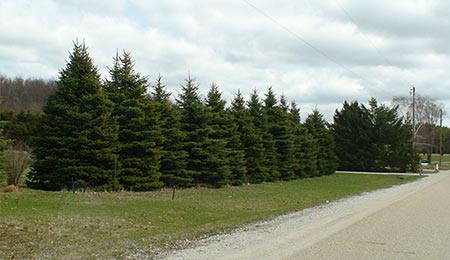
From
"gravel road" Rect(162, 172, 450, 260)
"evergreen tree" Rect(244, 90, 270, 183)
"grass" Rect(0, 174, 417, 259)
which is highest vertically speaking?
"evergreen tree" Rect(244, 90, 270, 183)

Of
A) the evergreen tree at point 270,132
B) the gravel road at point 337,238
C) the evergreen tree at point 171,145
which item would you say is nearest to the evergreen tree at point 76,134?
the evergreen tree at point 171,145

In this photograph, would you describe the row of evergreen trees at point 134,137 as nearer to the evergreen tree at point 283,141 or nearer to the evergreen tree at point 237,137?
the evergreen tree at point 237,137

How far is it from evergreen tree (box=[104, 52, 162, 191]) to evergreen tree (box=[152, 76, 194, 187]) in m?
1.49

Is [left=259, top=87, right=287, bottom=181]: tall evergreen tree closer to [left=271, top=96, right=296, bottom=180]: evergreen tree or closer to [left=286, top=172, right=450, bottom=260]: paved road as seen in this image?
[left=271, top=96, right=296, bottom=180]: evergreen tree

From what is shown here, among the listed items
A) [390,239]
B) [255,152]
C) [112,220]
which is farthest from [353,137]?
[390,239]

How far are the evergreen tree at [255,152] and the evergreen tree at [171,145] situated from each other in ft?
24.4

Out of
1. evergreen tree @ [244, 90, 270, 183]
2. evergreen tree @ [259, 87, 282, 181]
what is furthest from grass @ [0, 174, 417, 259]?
evergreen tree @ [259, 87, 282, 181]

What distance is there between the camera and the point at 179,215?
16734 mm

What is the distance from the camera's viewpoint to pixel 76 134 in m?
21.8

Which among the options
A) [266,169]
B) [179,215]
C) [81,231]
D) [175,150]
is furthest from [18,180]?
[266,169]

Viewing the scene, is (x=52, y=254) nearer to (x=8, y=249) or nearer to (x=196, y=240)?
(x=8, y=249)

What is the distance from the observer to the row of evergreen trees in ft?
72.0

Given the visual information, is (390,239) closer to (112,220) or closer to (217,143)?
(112,220)

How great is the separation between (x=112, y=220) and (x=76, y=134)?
335 inches
